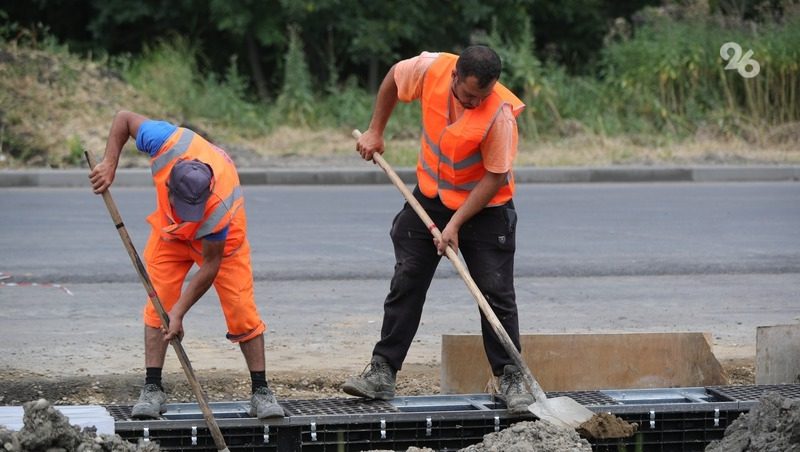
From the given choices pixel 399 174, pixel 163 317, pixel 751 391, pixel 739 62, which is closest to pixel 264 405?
pixel 163 317

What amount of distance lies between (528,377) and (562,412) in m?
0.25

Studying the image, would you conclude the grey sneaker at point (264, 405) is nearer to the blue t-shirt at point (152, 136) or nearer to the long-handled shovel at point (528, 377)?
the blue t-shirt at point (152, 136)

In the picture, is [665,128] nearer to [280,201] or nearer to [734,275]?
[280,201]

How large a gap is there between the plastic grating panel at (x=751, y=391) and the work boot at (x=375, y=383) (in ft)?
4.52

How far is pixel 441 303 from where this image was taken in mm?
8383

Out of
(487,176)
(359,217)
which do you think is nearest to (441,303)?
(487,176)

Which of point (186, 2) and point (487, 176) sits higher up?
point (186, 2)

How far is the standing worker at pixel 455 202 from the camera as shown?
17.2 feet

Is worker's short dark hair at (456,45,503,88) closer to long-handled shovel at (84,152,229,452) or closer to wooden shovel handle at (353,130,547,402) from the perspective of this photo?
wooden shovel handle at (353,130,547,402)

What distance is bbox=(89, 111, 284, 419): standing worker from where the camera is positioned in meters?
4.81

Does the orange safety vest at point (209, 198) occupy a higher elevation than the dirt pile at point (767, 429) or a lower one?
higher

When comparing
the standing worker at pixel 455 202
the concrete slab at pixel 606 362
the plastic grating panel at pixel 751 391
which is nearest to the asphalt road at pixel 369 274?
the concrete slab at pixel 606 362

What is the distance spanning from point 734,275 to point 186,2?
14.1 meters

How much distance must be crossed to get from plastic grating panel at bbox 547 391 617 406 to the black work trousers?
11.3 inches
